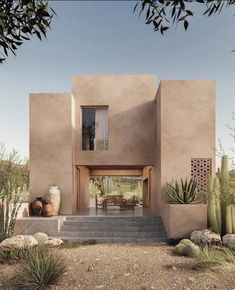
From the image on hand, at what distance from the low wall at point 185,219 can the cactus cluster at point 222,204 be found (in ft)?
0.96

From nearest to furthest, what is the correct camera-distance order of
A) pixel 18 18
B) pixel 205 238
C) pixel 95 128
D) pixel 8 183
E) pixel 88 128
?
1. pixel 18 18
2. pixel 205 238
3. pixel 8 183
4. pixel 95 128
5. pixel 88 128

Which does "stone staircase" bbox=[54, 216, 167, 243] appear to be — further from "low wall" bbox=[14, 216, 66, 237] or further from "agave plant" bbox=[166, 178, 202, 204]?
"agave plant" bbox=[166, 178, 202, 204]

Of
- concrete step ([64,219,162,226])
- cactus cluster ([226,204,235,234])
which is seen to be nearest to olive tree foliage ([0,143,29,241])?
concrete step ([64,219,162,226])

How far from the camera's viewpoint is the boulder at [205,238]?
10.5 meters

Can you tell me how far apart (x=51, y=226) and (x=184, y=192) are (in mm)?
5005

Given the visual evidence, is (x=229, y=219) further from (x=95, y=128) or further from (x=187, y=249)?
(x=95, y=128)

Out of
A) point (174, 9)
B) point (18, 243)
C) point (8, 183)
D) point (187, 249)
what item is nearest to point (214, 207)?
point (187, 249)

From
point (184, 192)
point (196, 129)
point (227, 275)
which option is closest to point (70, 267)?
point (227, 275)

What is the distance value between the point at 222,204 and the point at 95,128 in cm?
718

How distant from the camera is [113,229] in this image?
12672mm

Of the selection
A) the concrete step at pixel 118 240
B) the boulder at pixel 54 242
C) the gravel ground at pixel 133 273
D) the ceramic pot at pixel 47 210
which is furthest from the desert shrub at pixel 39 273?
the ceramic pot at pixel 47 210

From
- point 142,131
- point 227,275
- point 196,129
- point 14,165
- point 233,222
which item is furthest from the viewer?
point 142,131

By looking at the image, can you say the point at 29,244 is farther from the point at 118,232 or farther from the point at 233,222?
the point at 233,222

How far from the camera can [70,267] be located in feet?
26.9
